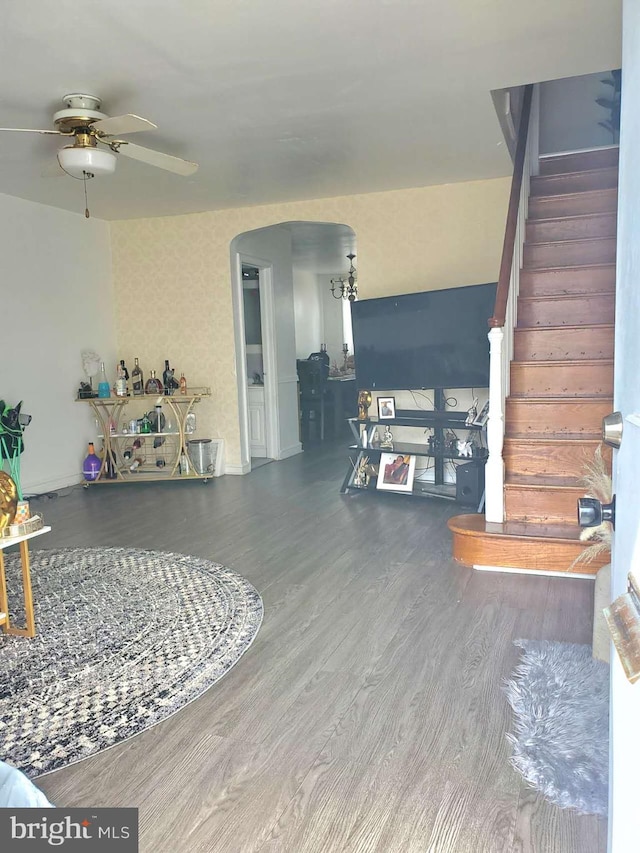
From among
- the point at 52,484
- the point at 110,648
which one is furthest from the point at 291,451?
the point at 110,648

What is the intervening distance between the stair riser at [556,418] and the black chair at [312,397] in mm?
5186

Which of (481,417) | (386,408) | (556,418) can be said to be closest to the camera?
(556,418)

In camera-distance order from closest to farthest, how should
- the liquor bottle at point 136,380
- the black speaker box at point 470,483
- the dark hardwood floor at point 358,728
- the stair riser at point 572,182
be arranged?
1. the dark hardwood floor at point 358,728
2. the black speaker box at point 470,483
3. the stair riser at point 572,182
4. the liquor bottle at point 136,380

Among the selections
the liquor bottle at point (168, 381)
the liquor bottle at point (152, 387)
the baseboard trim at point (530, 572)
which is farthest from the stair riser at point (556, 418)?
the liquor bottle at point (152, 387)

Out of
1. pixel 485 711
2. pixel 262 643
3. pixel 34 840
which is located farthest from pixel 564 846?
pixel 262 643

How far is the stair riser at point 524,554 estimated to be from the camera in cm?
342

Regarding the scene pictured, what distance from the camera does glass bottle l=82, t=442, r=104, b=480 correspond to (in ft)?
21.0

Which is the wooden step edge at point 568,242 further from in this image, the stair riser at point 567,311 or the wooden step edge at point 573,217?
the stair riser at point 567,311

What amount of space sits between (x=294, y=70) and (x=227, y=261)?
3.45 meters

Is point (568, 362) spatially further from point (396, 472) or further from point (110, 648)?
point (110, 648)

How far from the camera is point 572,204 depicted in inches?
203

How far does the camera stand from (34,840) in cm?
140

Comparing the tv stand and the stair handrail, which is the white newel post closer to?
the stair handrail

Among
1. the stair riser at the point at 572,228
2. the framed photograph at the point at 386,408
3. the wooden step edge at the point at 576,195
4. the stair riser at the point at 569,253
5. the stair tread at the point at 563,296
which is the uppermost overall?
the wooden step edge at the point at 576,195
